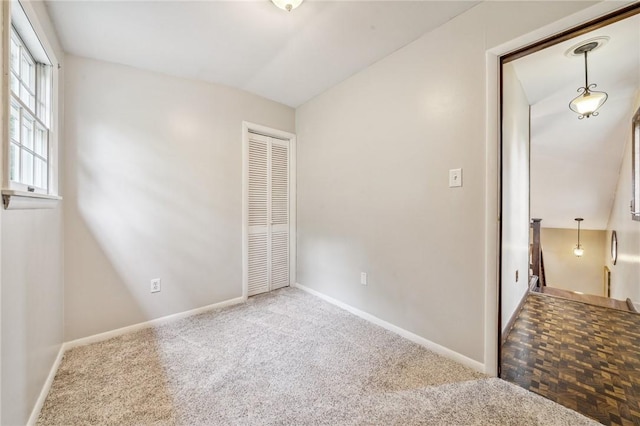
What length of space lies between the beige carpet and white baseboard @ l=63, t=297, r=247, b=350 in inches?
3.1

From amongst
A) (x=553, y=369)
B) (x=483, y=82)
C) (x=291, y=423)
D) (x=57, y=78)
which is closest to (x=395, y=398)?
(x=291, y=423)

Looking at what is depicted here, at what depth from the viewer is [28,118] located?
1.52 m

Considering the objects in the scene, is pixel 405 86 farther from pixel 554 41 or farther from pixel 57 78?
pixel 57 78

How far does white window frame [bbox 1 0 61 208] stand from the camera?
103 centimetres

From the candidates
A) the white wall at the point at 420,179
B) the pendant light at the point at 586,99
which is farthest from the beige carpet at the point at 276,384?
the pendant light at the point at 586,99

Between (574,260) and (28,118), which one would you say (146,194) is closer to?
(28,118)

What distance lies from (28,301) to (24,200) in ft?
1.67

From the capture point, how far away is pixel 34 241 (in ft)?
4.50

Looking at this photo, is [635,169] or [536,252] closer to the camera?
[635,169]

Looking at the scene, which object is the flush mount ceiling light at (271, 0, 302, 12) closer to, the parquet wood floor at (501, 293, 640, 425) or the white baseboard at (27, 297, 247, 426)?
the white baseboard at (27, 297, 247, 426)

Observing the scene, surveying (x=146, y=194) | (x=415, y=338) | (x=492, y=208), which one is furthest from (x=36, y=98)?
(x=415, y=338)

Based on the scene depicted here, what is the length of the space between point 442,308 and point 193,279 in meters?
2.25

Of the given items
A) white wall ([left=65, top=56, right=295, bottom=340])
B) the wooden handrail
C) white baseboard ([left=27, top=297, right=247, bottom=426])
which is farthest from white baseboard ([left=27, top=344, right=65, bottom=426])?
the wooden handrail

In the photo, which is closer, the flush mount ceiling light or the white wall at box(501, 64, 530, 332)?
the flush mount ceiling light
